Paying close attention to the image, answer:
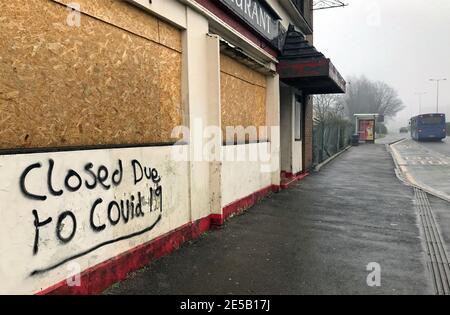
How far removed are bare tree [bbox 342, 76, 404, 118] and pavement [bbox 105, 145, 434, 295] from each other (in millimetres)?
87917

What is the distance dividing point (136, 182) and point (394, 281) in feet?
9.88

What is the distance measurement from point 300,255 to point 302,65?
6.16 metres

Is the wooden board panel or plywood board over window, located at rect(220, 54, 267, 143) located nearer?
the wooden board panel

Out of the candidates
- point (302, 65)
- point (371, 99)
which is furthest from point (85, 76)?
point (371, 99)

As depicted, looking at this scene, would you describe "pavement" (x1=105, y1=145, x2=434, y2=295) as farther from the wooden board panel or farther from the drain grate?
the wooden board panel

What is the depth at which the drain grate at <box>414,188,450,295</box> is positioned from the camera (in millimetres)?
4023

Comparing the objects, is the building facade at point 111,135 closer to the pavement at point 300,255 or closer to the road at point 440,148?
the pavement at point 300,255

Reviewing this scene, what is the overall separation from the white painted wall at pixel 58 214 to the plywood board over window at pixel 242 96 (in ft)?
8.28

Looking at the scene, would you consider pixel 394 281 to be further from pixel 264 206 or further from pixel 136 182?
pixel 264 206

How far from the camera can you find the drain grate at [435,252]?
4023mm

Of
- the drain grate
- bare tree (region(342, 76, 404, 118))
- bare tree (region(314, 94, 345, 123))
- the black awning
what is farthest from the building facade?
bare tree (region(342, 76, 404, 118))

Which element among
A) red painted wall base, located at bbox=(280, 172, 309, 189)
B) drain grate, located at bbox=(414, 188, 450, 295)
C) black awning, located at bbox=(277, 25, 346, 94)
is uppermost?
black awning, located at bbox=(277, 25, 346, 94)

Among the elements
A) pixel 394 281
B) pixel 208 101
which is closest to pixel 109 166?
pixel 208 101

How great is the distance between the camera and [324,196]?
927 centimetres
